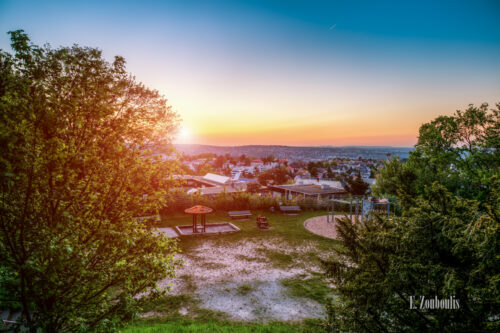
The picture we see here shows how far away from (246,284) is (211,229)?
25.6 ft

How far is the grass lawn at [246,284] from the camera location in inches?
266

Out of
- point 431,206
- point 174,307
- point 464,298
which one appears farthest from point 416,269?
point 174,307

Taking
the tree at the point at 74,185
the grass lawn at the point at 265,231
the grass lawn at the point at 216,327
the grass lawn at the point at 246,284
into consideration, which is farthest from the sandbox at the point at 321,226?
the tree at the point at 74,185

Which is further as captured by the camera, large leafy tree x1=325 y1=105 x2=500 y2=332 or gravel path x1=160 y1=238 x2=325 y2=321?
gravel path x1=160 y1=238 x2=325 y2=321

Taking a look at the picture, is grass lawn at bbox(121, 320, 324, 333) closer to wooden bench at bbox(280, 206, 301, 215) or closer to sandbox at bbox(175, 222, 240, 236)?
sandbox at bbox(175, 222, 240, 236)

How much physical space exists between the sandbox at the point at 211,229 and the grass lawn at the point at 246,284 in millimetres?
660

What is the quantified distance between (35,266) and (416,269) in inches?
174

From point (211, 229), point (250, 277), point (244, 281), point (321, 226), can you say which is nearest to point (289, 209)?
point (321, 226)

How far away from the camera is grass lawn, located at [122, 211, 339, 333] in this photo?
266 inches

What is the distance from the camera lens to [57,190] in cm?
322

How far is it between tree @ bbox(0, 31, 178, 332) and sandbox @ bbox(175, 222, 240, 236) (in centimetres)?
1147

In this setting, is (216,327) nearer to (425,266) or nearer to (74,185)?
(74,185)

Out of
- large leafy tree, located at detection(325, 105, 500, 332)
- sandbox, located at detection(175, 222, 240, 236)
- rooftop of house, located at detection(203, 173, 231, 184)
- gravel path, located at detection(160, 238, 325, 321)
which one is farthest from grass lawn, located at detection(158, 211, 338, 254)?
rooftop of house, located at detection(203, 173, 231, 184)

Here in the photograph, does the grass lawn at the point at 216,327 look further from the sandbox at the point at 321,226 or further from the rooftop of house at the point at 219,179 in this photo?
the rooftop of house at the point at 219,179
